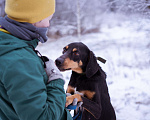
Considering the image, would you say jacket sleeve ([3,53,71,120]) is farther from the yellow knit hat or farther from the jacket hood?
the yellow knit hat

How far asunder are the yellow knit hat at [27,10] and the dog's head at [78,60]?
0.98 meters

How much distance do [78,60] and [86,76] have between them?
0.24m

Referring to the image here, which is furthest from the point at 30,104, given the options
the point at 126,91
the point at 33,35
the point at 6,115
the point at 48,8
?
the point at 126,91

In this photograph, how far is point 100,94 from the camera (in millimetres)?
2049

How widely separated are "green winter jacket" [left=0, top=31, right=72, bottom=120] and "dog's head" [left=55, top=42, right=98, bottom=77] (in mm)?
1059

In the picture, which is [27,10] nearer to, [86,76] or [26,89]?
[26,89]

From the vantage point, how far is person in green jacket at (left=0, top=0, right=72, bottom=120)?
0.83 meters

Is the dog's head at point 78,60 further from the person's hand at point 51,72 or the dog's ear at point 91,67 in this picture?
the person's hand at point 51,72

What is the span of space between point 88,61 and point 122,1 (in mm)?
5872

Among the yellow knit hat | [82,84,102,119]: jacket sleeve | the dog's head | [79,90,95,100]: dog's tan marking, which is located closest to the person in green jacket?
the yellow knit hat

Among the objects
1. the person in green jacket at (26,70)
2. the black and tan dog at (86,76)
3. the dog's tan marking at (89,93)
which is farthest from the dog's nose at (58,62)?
the person in green jacket at (26,70)

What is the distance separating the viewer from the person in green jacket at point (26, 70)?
2.73 feet

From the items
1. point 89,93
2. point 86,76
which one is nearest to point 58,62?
point 86,76

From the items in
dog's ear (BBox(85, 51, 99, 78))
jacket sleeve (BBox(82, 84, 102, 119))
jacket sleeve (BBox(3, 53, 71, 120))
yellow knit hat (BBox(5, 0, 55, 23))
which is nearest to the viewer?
jacket sleeve (BBox(3, 53, 71, 120))
